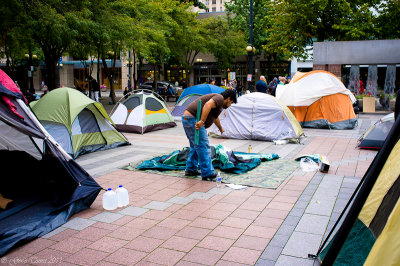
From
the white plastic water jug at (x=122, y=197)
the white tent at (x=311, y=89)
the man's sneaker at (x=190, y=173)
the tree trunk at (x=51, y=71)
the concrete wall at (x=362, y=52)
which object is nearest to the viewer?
the white plastic water jug at (x=122, y=197)

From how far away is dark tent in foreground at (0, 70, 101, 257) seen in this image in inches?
174

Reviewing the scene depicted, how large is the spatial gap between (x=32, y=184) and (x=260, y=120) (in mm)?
7101

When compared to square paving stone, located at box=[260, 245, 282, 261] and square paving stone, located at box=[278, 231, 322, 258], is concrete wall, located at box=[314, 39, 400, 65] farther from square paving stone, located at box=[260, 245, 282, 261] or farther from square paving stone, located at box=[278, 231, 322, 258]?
square paving stone, located at box=[260, 245, 282, 261]

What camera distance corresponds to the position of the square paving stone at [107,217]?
4.82m

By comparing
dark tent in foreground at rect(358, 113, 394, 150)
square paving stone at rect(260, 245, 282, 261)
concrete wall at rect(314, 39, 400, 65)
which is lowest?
square paving stone at rect(260, 245, 282, 261)

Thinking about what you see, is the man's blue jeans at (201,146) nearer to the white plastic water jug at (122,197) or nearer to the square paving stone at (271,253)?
the white plastic water jug at (122,197)

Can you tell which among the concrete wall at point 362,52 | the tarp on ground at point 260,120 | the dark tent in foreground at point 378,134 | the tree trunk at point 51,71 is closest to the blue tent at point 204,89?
the tarp on ground at point 260,120

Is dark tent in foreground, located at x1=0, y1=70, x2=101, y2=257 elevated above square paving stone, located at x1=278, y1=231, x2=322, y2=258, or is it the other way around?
dark tent in foreground, located at x1=0, y1=70, x2=101, y2=257

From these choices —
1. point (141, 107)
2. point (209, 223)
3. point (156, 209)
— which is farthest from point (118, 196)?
point (141, 107)

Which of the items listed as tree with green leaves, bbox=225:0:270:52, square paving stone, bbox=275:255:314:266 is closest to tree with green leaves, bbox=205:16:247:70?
Result: tree with green leaves, bbox=225:0:270:52

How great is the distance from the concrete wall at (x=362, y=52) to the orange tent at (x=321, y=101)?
6511 millimetres

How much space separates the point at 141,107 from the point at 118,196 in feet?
25.8

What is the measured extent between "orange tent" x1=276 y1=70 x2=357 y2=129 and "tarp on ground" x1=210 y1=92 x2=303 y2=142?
104 inches

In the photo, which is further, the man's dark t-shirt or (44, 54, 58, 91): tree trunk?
(44, 54, 58, 91): tree trunk
